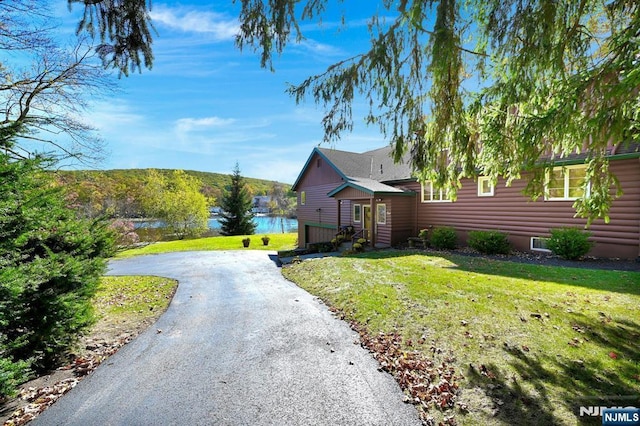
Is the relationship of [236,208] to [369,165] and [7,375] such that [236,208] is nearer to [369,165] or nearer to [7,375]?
[369,165]

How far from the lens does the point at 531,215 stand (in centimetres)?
1137

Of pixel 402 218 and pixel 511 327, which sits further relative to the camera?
pixel 402 218

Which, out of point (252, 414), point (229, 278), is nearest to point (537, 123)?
point (252, 414)

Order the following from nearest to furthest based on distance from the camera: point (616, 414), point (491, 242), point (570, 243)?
point (616, 414), point (570, 243), point (491, 242)

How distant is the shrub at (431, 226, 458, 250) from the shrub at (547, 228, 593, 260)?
366 cm

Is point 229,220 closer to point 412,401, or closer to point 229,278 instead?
point 229,278

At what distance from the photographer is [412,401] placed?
327 cm

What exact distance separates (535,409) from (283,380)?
284cm

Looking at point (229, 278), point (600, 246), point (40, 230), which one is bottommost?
point (229, 278)

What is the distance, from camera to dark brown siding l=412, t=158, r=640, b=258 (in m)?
9.13

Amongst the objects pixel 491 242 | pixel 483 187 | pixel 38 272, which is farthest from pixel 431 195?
pixel 38 272

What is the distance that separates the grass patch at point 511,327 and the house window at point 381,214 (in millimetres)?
6717

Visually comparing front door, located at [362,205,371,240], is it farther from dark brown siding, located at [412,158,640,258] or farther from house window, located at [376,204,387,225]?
dark brown siding, located at [412,158,640,258]

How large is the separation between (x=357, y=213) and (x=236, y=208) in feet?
70.6
